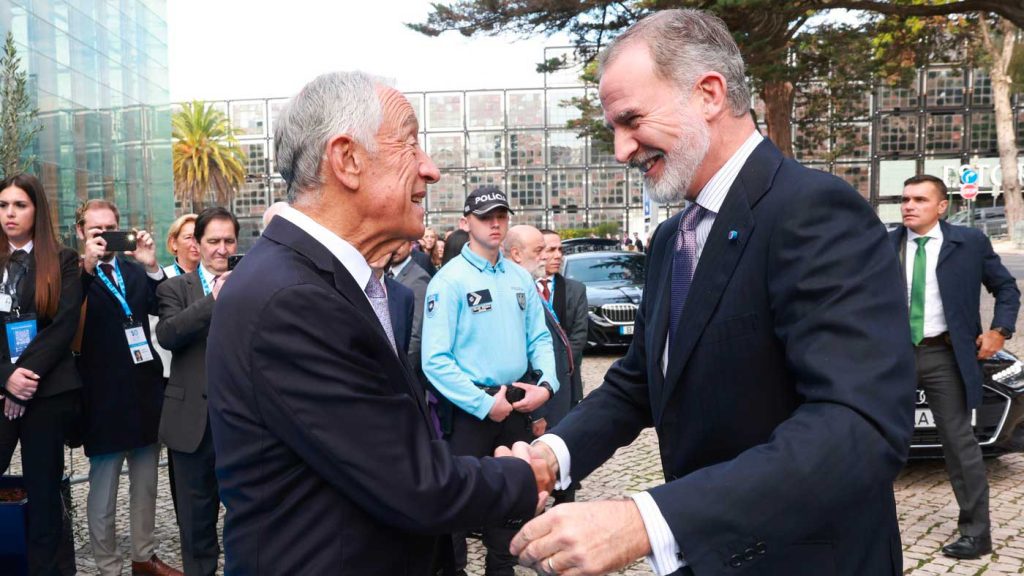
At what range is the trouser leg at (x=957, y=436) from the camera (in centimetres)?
491

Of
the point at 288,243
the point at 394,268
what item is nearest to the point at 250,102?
the point at 394,268

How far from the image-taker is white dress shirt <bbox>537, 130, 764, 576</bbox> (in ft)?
5.13

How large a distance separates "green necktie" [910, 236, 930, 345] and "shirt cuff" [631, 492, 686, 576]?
13.8 ft

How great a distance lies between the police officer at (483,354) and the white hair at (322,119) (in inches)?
108

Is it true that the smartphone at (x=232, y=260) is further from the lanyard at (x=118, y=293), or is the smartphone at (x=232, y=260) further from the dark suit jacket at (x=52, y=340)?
the dark suit jacket at (x=52, y=340)

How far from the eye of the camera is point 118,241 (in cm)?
467

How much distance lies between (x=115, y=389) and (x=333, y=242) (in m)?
3.42

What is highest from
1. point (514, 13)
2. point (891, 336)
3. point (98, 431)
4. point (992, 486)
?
point (514, 13)

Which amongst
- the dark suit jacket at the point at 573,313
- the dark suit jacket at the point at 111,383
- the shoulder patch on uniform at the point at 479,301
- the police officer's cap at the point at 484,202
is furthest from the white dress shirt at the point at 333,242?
the dark suit jacket at the point at 573,313

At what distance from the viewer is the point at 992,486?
632 centimetres

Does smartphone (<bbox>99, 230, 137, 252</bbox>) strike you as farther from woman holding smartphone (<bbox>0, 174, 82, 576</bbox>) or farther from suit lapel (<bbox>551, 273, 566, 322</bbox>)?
suit lapel (<bbox>551, 273, 566, 322</bbox>)

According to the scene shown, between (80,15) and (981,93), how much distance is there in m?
50.0

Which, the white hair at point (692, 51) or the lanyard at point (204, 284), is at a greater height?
the white hair at point (692, 51)

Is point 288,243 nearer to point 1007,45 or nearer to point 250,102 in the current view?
point 1007,45
